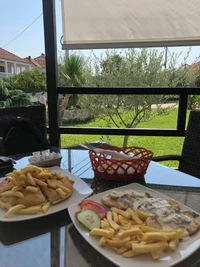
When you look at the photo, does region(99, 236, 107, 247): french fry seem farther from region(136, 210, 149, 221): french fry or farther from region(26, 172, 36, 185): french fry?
region(26, 172, 36, 185): french fry

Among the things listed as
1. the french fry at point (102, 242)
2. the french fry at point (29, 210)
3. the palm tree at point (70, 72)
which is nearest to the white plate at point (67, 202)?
the french fry at point (29, 210)

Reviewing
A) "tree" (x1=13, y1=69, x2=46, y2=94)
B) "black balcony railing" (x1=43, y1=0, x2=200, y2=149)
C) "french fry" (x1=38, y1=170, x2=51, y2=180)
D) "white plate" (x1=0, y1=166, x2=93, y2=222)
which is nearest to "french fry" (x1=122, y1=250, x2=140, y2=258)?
"white plate" (x1=0, y1=166, x2=93, y2=222)

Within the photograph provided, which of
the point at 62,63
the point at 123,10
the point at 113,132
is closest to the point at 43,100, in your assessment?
the point at 62,63

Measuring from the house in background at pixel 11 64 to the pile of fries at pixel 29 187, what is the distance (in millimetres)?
2142

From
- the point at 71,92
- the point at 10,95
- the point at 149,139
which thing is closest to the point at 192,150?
the point at 149,139

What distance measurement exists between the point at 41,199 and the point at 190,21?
2279mm

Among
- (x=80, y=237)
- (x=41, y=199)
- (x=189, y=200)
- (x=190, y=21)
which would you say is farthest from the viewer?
(x=190, y=21)

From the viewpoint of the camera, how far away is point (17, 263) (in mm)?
537

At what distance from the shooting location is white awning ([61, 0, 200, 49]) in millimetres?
2258

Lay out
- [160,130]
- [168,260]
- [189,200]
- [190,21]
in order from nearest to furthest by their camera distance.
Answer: [168,260]
[189,200]
[190,21]
[160,130]

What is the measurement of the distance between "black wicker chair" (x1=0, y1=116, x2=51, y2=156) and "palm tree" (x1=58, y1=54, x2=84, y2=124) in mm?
1036

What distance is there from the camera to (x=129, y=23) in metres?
2.32

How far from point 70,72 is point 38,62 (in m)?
0.38

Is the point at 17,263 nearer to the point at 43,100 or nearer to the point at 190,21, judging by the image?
the point at 43,100
